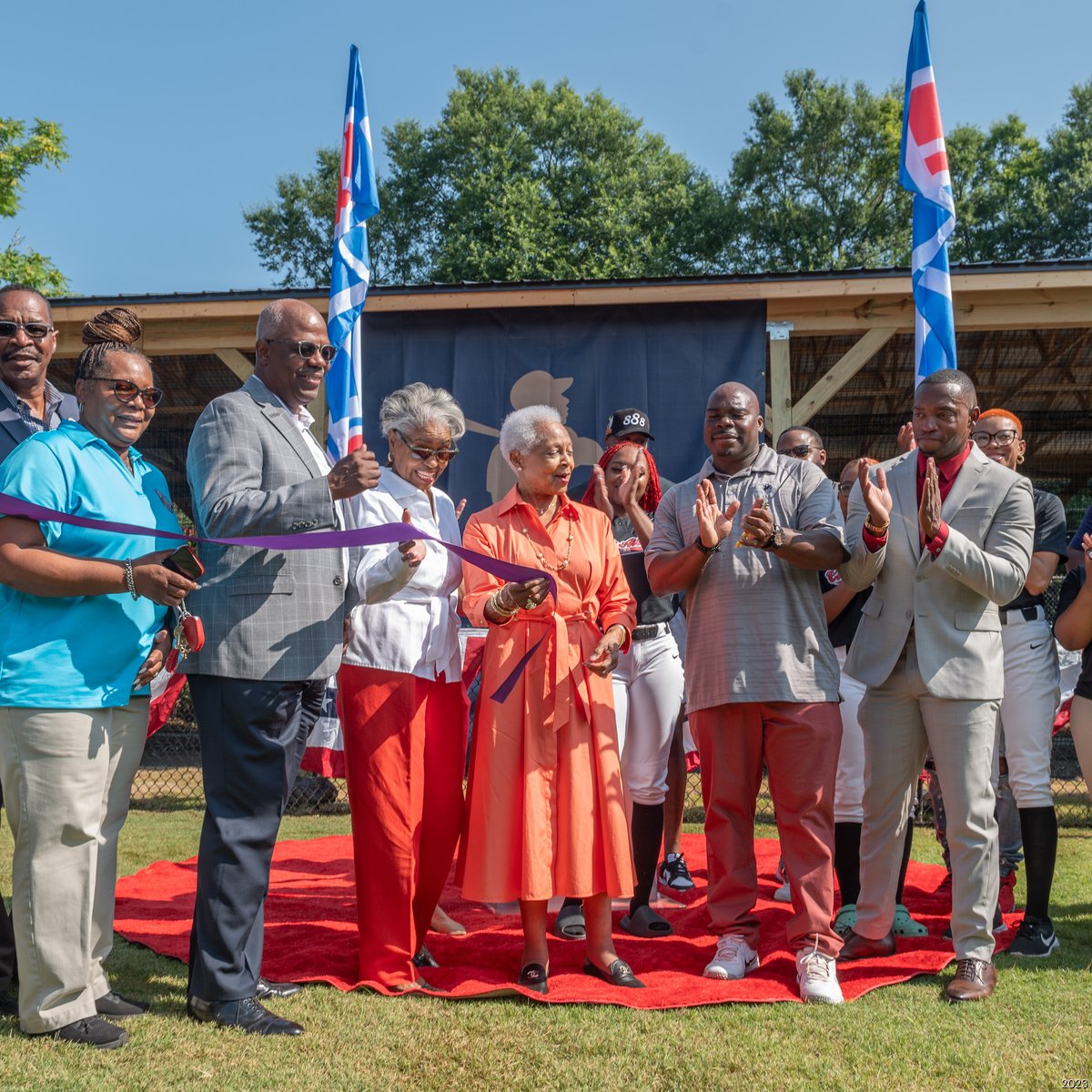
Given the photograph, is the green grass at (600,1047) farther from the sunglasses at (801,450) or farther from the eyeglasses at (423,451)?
the sunglasses at (801,450)

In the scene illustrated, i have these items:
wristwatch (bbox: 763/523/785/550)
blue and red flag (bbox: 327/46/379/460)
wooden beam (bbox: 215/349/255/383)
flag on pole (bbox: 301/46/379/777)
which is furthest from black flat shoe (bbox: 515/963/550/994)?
wooden beam (bbox: 215/349/255/383)

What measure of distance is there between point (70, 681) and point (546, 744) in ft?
5.41

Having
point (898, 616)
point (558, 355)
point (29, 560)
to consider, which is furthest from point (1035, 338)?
point (29, 560)

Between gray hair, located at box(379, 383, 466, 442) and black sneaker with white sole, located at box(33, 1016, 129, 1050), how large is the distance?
7.43 ft

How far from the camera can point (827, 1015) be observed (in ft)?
11.9

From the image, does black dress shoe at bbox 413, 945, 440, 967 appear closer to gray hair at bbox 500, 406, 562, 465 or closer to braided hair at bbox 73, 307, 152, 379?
gray hair at bbox 500, 406, 562, 465

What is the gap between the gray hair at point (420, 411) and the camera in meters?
4.20

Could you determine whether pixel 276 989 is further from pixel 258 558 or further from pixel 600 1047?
pixel 258 558

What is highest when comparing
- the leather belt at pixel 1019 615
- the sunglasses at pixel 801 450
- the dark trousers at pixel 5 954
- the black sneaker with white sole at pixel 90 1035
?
the sunglasses at pixel 801 450

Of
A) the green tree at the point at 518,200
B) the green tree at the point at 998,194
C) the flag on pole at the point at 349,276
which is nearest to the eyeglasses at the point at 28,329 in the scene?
the flag on pole at the point at 349,276

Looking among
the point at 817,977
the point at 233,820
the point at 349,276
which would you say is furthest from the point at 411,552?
the point at 349,276

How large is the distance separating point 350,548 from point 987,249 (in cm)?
2980

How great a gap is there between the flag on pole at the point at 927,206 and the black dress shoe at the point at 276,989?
511cm

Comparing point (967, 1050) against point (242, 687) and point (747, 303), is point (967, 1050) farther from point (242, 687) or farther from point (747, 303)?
point (747, 303)
